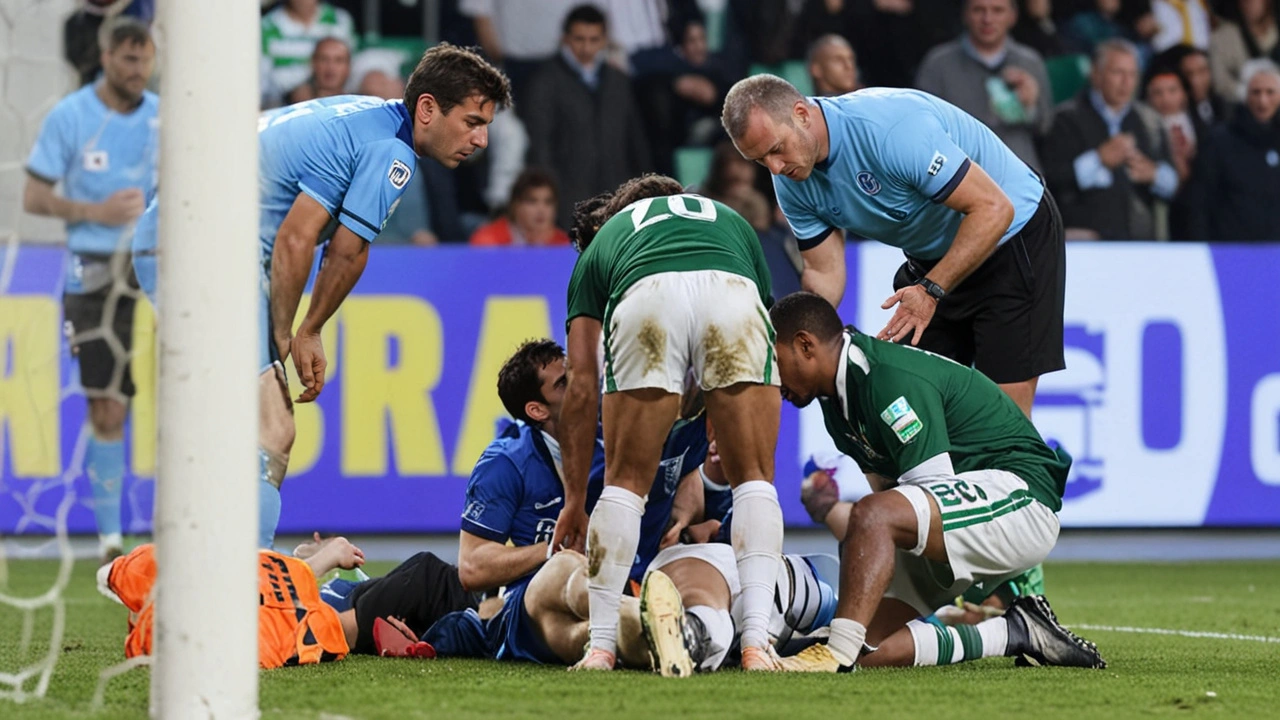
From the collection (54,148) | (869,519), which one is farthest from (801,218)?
(54,148)

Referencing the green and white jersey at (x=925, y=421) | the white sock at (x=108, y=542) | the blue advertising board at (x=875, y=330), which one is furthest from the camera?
the blue advertising board at (x=875, y=330)

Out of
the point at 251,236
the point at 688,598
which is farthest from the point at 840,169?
the point at 251,236

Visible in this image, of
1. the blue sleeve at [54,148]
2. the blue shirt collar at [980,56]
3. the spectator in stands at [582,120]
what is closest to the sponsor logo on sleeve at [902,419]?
the blue sleeve at [54,148]

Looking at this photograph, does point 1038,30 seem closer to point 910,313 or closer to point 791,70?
point 791,70

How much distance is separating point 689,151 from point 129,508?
15.3 ft

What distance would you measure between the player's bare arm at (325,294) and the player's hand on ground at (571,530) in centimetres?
107

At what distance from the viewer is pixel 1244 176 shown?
1002 centimetres

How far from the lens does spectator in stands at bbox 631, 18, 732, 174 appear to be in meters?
10.1

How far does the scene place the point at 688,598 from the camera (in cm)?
437

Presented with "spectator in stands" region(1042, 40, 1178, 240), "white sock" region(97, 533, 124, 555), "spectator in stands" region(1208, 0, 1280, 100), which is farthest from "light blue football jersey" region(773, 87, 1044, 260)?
"spectator in stands" region(1208, 0, 1280, 100)

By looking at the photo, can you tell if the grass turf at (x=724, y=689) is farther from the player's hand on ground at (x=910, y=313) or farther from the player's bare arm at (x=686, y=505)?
the player's hand on ground at (x=910, y=313)

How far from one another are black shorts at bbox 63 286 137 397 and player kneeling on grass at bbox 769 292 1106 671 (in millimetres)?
1916

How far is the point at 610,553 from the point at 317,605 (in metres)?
0.87

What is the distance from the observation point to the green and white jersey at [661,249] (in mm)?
4309
